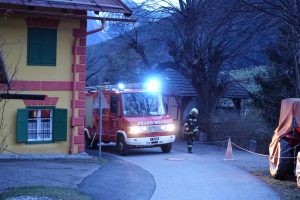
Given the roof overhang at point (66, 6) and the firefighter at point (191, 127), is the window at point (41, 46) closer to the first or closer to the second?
the roof overhang at point (66, 6)

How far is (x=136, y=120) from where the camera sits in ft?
70.9

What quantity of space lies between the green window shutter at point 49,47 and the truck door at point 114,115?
13.9ft

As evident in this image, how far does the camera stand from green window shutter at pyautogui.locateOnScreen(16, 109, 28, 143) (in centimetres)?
1831

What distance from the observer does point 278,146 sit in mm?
14320

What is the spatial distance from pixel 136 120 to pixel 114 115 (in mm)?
1475

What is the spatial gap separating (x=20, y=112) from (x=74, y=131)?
212 cm

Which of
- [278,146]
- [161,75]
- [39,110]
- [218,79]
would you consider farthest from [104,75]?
[278,146]

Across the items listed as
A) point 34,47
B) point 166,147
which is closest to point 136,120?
point 166,147

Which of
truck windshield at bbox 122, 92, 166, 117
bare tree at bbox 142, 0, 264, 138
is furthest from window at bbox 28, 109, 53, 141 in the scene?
bare tree at bbox 142, 0, 264, 138

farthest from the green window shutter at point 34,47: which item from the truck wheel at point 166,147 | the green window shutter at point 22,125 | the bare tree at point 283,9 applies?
the bare tree at point 283,9

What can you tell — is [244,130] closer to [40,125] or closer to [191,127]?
[191,127]

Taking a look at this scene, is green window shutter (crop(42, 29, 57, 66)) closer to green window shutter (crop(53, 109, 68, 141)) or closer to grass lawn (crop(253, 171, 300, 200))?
green window shutter (crop(53, 109, 68, 141))

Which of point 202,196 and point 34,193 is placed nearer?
point 34,193

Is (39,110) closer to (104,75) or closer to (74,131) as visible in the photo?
(74,131)
